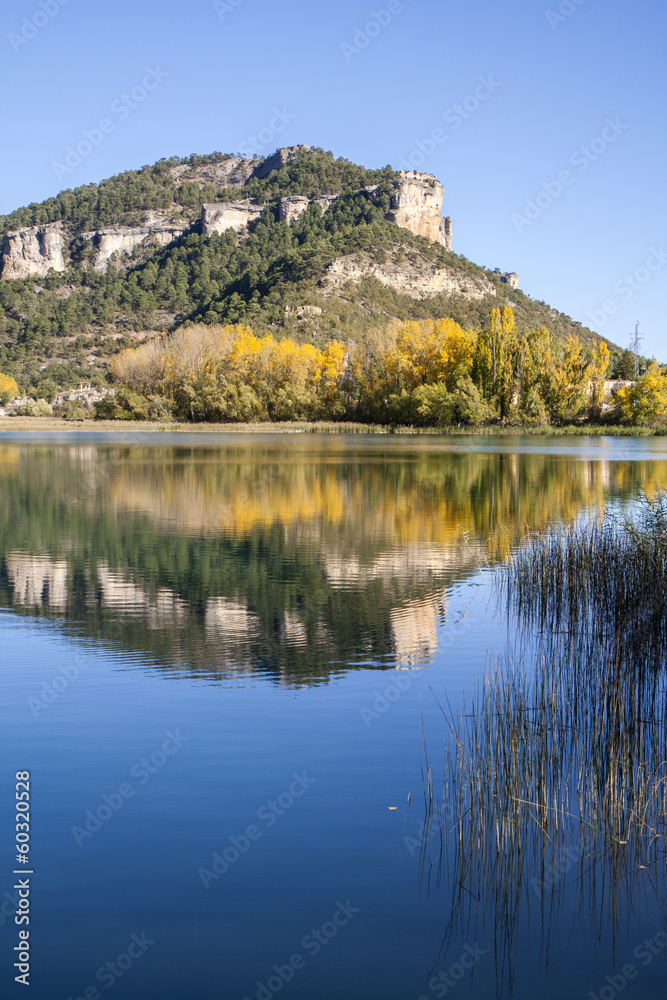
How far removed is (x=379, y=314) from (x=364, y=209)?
135ft

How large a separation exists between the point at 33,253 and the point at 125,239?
58.4 ft

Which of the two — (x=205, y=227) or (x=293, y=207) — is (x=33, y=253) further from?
(x=293, y=207)

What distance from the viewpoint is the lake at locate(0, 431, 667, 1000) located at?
148 inches

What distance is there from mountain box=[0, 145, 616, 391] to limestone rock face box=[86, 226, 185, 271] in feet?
0.91

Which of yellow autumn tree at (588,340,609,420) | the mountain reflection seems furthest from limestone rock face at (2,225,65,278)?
the mountain reflection

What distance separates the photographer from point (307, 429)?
72125 millimetres

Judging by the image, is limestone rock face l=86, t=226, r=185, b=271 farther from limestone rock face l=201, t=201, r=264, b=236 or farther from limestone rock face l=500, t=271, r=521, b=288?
limestone rock face l=500, t=271, r=521, b=288

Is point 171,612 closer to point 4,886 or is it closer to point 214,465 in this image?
point 4,886

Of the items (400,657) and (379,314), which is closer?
(400,657)

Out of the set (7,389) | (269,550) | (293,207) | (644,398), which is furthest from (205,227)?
(269,550)

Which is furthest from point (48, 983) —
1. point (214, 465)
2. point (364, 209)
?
point (364, 209)

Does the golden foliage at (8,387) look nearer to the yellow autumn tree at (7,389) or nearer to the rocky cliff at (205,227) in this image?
the yellow autumn tree at (7,389)

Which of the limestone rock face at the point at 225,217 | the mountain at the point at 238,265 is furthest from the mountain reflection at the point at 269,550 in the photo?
the limestone rock face at the point at 225,217

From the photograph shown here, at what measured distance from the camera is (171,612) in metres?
9.97
